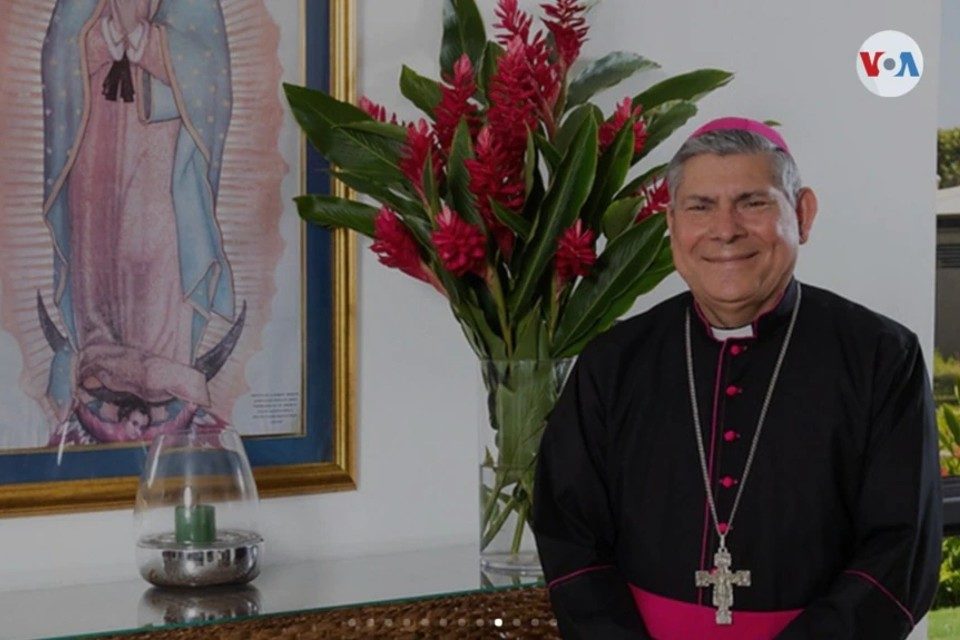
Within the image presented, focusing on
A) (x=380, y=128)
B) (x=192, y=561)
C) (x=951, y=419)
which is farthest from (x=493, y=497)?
(x=951, y=419)

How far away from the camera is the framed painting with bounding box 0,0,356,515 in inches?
85.3

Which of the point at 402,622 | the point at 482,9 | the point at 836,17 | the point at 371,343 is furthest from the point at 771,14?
the point at 402,622

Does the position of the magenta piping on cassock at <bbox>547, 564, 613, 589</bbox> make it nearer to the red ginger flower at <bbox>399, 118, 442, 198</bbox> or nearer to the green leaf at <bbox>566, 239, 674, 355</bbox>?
the green leaf at <bbox>566, 239, 674, 355</bbox>

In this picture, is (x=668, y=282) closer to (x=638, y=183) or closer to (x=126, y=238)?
(x=638, y=183)

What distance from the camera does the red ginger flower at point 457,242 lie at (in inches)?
83.7

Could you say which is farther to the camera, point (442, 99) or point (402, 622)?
point (442, 99)

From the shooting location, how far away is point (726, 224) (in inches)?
73.7

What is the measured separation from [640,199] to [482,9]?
0.51 meters

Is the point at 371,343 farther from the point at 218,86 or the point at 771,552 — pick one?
the point at 771,552

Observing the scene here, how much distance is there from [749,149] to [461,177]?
454 mm

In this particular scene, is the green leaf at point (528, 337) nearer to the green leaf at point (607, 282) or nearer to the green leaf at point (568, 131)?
the green leaf at point (607, 282)

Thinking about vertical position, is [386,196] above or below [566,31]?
below

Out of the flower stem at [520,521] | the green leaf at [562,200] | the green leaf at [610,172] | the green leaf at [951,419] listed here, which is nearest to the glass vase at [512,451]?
the flower stem at [520,521]

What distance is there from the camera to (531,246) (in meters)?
2.21
